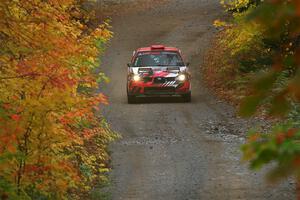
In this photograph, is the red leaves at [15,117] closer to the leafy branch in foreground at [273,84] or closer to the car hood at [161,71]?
the leafy branch in foreground at [273,84]

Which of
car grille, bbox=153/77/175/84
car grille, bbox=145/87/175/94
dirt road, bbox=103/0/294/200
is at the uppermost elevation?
car grille, bbox=153/77/175/84

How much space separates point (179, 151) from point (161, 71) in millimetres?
6647

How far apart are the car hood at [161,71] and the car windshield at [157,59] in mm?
276

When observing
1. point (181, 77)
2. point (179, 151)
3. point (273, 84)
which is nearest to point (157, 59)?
point (181, 77)

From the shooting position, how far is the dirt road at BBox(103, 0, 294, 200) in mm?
11508

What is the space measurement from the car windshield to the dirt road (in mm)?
1283

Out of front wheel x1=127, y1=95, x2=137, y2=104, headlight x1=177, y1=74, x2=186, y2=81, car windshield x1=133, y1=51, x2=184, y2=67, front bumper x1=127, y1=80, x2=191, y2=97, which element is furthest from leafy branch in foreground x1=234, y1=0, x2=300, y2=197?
front wheel x1=127, y1=95, x2=137, y2=104

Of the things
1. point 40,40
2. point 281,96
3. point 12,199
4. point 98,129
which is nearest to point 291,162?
point 281,96

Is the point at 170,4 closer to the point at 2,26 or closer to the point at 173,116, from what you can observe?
the point at 173,116

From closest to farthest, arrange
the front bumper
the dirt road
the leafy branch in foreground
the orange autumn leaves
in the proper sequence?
the leafy branch in foreground < the orange autumn leaves < the dirt road < the front bumper

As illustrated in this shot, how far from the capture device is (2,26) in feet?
22.6

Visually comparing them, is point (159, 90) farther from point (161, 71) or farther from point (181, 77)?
point (181, 77)

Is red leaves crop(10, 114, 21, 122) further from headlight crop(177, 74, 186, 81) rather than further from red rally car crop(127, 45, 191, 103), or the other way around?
headlight crop(177, 74, 186, 81)

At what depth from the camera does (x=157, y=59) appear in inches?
860
